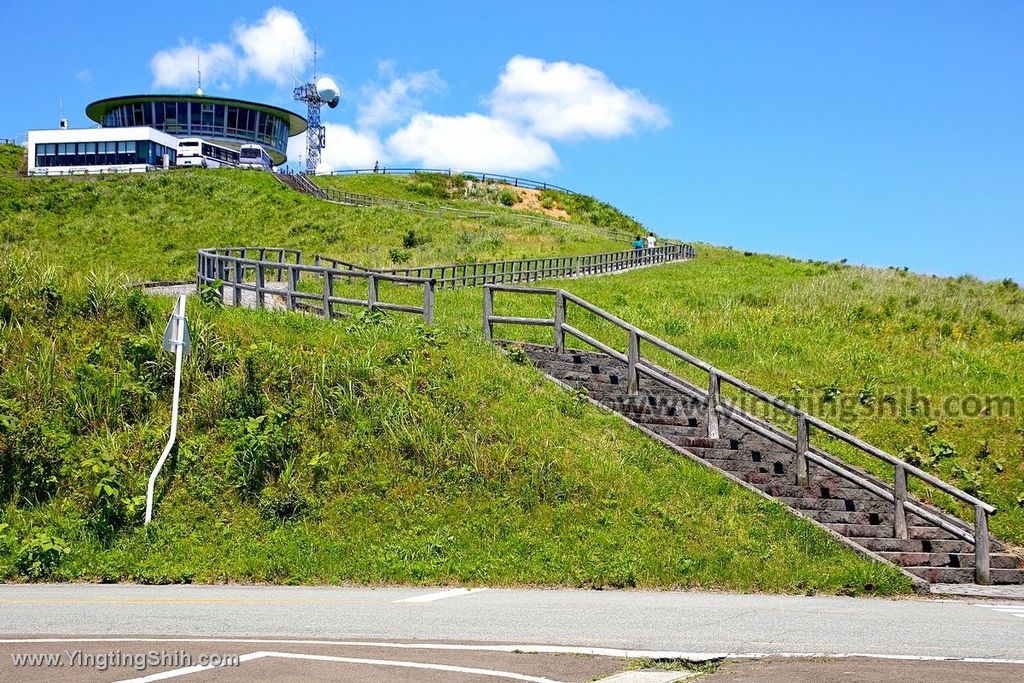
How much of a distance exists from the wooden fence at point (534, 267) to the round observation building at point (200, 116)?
54722 millimetres

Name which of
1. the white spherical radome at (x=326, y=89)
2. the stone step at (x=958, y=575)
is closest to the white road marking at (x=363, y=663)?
the stone step at (x=958, y=575)

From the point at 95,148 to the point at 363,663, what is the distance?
93495 millimetres

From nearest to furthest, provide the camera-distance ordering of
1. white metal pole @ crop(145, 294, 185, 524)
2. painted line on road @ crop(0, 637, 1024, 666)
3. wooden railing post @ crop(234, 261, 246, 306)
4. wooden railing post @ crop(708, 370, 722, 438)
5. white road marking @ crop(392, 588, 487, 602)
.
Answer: painted line on road @ crop(0, 637, 1024, 666) → white road marking @ crop(392, 588, 487, 602) → white metal pole @ crop(145, 294, 185, 524) → wooden railing post @ crop(708, 370, 722, 438) → wooden railing post @ crop(234, 261, 246, 306)

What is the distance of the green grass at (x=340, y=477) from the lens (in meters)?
13.2

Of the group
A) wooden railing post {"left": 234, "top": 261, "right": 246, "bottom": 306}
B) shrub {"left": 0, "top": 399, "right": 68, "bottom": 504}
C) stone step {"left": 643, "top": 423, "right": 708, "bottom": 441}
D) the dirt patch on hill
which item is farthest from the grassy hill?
the dirt patch on hill

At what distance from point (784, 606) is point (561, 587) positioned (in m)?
2.68

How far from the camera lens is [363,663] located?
812 centimetres

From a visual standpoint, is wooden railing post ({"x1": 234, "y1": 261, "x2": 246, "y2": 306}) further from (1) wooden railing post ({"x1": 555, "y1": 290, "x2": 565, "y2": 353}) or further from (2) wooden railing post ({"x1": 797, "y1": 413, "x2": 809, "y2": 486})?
(2) wooden railing post ({"x1": 797, "y1": 413, "x2": 809, "y2": 486})

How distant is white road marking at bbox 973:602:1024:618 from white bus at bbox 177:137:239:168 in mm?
83908

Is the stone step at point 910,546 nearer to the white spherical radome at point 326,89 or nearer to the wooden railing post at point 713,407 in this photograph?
the wooden railing post at point 713,407

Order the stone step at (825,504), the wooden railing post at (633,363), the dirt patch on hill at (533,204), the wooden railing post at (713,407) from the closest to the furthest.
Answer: the stone step at (825,504), the wooden railing post at (713,407), the wooden railing post at (633,363), the dirt patch on hill at (533,204)

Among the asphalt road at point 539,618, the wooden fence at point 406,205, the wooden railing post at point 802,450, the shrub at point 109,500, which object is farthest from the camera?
the wooden fence at point 406,205

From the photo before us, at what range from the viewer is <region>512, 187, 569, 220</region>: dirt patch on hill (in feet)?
305

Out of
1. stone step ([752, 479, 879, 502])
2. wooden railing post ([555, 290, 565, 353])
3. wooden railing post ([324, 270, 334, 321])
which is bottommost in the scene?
stone step ([752, 479, 879, 502])
